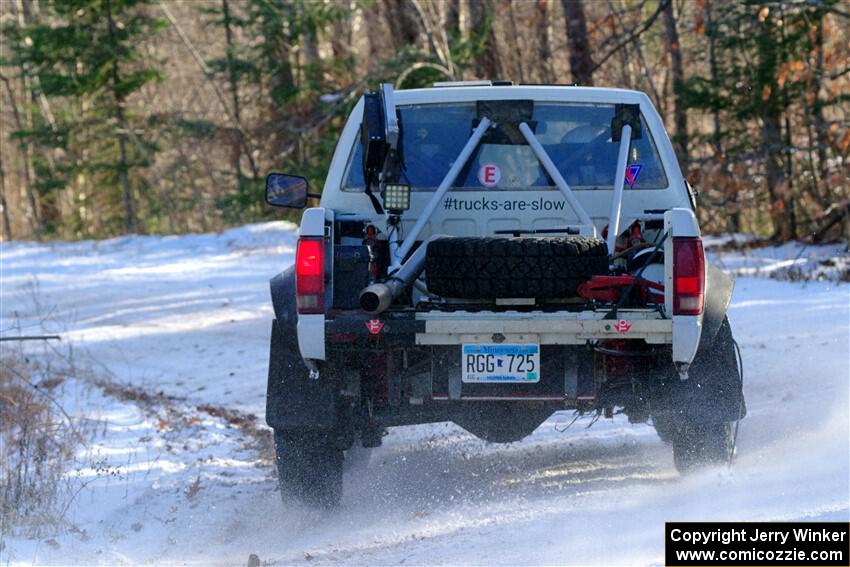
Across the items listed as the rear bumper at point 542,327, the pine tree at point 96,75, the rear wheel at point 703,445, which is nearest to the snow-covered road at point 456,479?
the rear wheel at point 703,445

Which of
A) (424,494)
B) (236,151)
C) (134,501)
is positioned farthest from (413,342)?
(236,151)

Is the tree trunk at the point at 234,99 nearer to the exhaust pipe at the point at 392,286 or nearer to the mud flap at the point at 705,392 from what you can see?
the exhaust pipe at the point at 392,286

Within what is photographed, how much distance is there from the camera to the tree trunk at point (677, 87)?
684 inches

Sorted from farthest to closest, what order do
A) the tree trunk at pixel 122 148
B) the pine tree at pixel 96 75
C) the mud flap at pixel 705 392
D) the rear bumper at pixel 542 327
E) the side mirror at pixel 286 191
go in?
the tree trunk at pixel 122 148 < the pine tree at pixel 96 75 < the side mirror at pixel 286 191 < the mud flap at pixel 705 392 < the rear bumper at pixel 542 327

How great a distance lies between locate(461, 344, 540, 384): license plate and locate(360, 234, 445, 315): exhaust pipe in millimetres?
410

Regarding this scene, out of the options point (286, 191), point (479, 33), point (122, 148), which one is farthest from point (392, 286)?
point (122, 148)

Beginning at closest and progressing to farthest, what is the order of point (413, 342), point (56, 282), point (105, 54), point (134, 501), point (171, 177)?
point (413, 342), point (134, 501), point (56, 282), point (105, 54), point (171, 177)

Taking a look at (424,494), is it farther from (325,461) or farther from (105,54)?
(105,54)

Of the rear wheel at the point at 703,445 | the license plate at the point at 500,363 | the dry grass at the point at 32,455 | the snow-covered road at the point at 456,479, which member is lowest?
the snow-covered road at the point at 456,479

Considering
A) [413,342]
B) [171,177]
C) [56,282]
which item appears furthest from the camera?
[171,177]

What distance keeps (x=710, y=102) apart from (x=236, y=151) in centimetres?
1314

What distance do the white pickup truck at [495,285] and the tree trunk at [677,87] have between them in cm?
958

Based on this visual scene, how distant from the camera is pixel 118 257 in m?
19.6

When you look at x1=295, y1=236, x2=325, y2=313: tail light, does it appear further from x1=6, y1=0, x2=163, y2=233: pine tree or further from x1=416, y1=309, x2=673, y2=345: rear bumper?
x1=6, y1=0, x2=163, y2=233: pine tree
